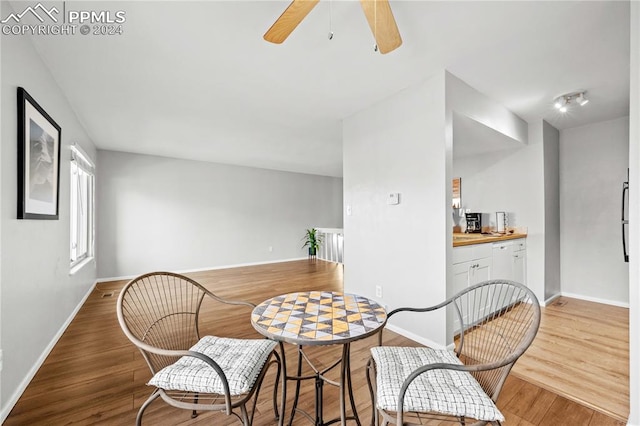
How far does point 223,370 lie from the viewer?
128 centimetres

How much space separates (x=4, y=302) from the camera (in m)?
1.66

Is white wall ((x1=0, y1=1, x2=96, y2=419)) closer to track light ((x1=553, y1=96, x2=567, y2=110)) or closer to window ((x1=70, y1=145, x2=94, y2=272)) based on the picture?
window ((x1=70, y1=145, x2=94, y2=272))

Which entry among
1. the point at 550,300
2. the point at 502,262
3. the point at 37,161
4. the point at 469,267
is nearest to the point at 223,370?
the point at 37,161

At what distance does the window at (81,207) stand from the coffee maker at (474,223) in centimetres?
525

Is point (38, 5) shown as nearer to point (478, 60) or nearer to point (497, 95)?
point (478, 60)

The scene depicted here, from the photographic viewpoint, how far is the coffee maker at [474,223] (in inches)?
162

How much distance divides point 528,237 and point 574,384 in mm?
2219

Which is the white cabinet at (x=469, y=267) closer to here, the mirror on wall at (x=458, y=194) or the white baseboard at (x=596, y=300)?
the mirror on wall at (x=458, y=194)

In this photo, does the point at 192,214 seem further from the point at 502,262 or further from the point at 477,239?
the point at 502,262

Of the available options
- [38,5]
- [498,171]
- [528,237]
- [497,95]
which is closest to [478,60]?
[497,95]

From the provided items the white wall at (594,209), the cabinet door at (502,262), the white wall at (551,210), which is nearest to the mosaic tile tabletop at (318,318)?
the cabinet door at (502,262)

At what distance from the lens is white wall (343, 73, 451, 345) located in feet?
8.01

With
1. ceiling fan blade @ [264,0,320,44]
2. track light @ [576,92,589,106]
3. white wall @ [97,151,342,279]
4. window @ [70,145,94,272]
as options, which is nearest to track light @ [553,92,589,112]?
track light @ [576,92,589,106]

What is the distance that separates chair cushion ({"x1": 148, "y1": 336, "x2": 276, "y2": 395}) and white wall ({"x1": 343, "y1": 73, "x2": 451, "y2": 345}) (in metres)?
1.63
